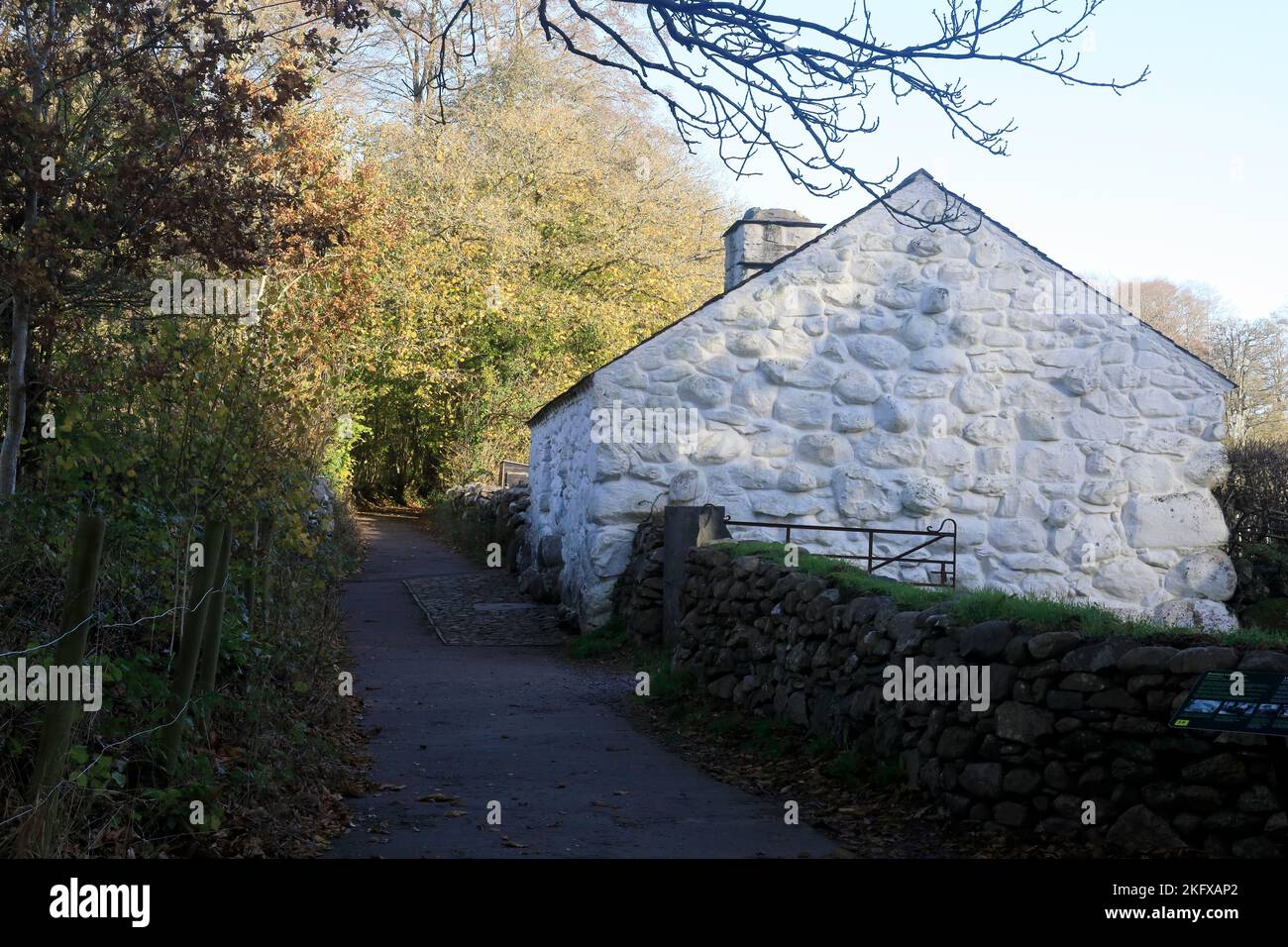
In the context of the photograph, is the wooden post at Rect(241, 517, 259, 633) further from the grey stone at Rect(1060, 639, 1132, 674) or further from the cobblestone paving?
the cobblestone paving

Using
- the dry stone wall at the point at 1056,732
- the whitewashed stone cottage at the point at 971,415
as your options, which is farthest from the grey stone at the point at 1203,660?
the whitewashed stone cottage at the point at 971,415

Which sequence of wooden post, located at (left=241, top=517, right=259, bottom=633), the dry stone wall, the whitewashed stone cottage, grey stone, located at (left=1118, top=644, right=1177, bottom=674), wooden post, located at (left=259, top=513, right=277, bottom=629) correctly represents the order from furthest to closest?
the whitewashed stone cottage
wooden post, located at (left=259, top=513, right=277, bottom=629)
wooden post, located at (left=241, top=517, right=259, bottom=633)
grey stone, located at (left=1118, top=644, right=1177, bottom=674)
the dry stone wall

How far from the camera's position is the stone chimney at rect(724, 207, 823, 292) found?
47.2 ft

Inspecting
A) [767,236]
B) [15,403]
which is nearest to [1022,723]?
[15,403]

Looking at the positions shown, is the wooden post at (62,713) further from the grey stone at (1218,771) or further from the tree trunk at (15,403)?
the grey stone at (1218,771)

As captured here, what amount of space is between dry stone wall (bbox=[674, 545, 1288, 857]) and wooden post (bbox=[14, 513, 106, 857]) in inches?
165

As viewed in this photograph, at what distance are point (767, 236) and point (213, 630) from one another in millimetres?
9766

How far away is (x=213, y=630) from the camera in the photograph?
6.05 meters

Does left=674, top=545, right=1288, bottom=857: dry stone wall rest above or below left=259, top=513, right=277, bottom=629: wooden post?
below

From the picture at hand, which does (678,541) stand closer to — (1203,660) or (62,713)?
(1203,660)

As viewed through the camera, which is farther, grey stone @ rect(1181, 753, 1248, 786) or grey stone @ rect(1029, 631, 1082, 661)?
grey stone @ rect(1029, 631, 1082, 661)

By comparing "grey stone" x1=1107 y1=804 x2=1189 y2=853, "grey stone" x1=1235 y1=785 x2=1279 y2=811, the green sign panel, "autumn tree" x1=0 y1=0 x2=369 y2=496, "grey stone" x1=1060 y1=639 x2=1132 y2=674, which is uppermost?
"autumn tree" x1=0 y1=0 x2=369 y2=496

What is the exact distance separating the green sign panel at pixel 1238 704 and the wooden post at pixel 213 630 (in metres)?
4.39

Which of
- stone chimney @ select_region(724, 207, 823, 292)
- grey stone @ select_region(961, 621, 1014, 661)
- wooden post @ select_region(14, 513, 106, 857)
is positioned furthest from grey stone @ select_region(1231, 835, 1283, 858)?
stone chimney @ select_region(724, 207, 823, 292)
